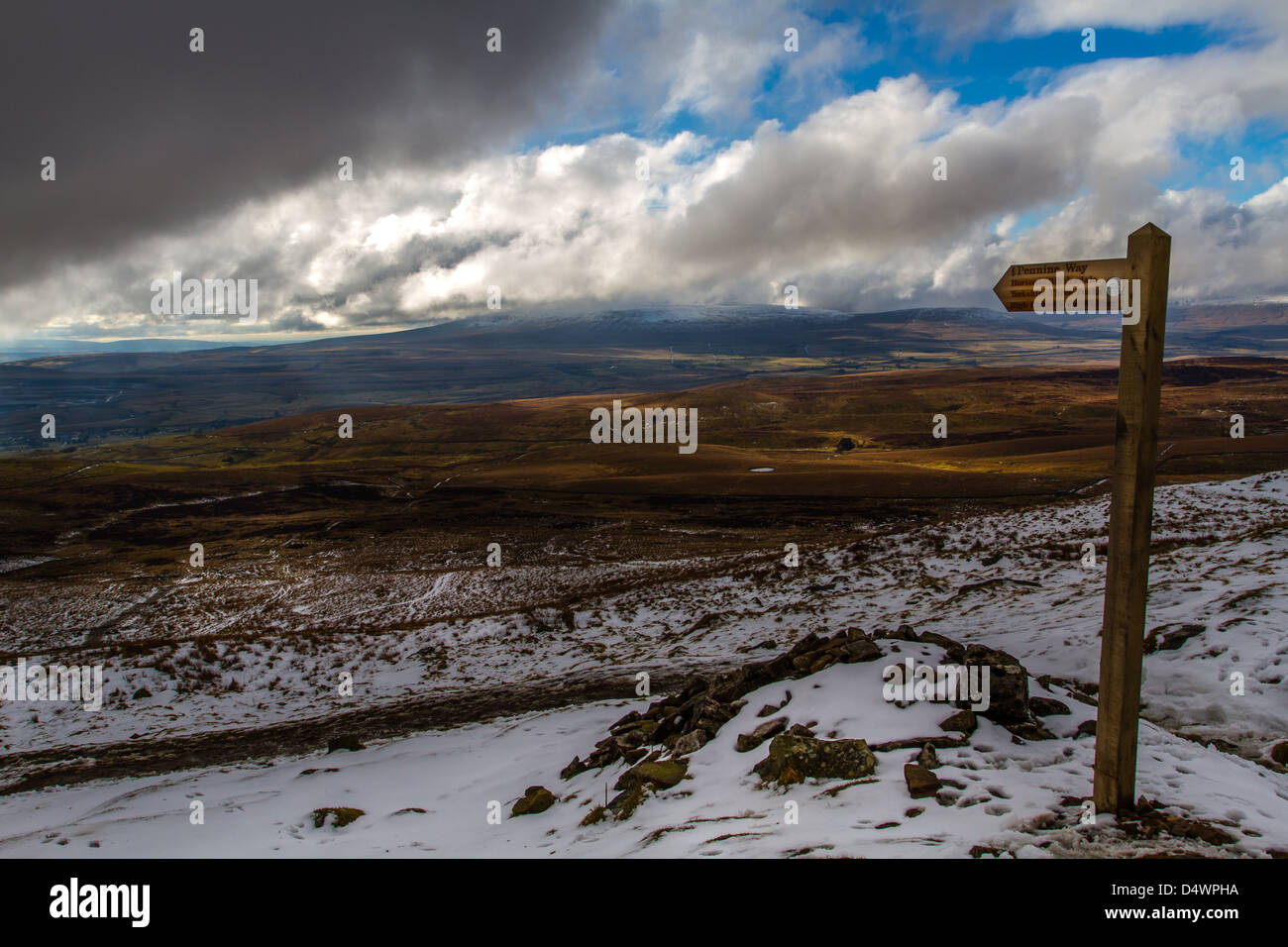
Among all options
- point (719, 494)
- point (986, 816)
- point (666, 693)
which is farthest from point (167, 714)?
point (719, 494)

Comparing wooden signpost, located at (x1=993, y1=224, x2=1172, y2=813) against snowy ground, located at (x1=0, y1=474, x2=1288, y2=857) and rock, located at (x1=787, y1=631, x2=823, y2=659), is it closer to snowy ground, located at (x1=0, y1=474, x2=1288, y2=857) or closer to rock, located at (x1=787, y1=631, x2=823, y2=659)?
snowy ground, located at (x1=0, y1=474, x2=1288, y2=857)

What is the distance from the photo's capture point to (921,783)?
7.78m

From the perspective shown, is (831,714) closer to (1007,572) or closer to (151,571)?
(1007,572)

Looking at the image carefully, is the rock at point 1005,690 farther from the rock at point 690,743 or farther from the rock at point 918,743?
the rock at point 690,743

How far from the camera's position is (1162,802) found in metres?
7.00

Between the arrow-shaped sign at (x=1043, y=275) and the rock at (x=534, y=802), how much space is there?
31.9ft

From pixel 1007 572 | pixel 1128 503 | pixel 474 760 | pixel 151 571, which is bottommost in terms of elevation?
pixel 151 571

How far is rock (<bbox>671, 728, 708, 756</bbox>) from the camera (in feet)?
36.0

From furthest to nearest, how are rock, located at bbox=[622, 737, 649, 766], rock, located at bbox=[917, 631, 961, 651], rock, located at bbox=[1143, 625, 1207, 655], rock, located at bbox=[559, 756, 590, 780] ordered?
rock, located at bbox=[1143, 625, 1207, 655] < rock, located at bbox=[917, 631, 961, 651] < rock, located at bbox=[559, 756, 590, 780] < rock, located at bbox=[622, 737, 649, 766]

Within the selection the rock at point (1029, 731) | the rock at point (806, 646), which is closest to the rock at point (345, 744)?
the rock at point (806, 646)

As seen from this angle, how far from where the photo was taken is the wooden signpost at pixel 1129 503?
19.9ft

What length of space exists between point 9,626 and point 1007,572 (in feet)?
150

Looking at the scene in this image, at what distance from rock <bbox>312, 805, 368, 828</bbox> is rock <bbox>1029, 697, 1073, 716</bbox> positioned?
11.2 meters

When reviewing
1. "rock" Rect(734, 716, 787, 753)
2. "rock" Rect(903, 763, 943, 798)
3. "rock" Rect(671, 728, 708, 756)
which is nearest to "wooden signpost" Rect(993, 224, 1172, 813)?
"rock" Rect(903, 763, 943, 798)
